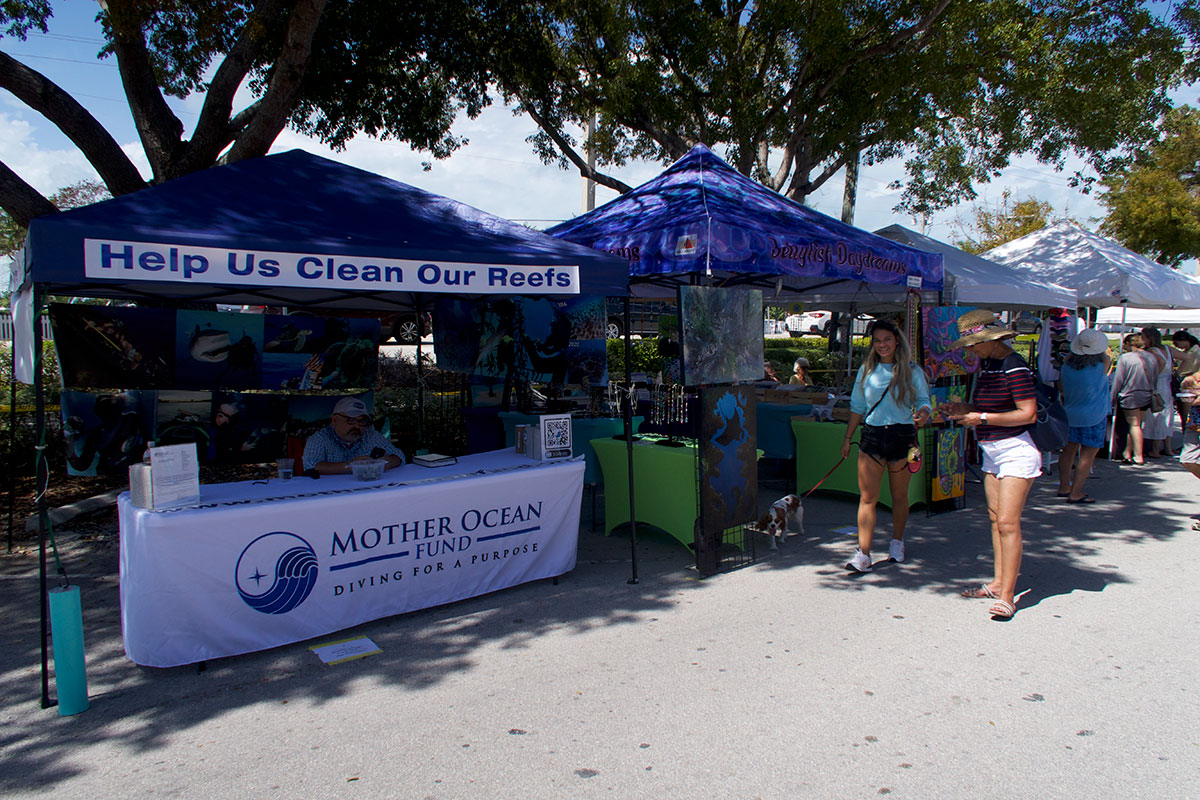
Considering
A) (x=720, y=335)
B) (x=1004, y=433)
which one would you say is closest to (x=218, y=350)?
(x=720, y=335)

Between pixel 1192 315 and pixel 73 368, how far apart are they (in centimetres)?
1851

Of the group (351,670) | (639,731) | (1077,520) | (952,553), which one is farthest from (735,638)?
(1077,520)

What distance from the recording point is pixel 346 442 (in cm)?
508

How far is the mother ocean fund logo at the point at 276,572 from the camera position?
394cm

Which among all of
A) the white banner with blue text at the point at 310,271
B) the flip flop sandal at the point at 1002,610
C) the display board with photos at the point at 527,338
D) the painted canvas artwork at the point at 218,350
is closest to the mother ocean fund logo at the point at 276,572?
the white banner with blue text at the point at 310,271

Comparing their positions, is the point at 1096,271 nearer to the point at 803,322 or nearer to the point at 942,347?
the point at 942,347

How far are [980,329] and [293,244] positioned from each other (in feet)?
13.5

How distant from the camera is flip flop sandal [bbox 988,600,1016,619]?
4430 millimetres

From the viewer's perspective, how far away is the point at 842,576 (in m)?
5.35

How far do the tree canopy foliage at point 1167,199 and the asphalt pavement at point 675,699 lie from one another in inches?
965

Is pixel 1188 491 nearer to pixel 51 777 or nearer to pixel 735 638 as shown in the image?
pixel 735 638

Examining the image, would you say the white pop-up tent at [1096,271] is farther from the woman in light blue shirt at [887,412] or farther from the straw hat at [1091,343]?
the woman in light blue shirt at [887,412]

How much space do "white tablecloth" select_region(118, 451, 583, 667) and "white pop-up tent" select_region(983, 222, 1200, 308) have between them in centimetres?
983

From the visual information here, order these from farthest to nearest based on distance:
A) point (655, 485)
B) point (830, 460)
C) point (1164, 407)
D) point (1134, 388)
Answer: point (1164, 407)
point (1134, 388)
point (830, 460)
point (655, 485)
